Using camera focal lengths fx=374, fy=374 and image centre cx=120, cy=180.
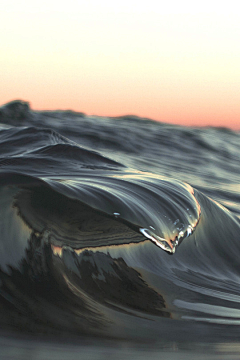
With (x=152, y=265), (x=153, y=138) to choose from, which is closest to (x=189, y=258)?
(x=152, y=265)

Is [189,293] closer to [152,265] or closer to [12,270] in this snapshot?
[152,265]

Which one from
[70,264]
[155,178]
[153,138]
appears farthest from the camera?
[153,138]

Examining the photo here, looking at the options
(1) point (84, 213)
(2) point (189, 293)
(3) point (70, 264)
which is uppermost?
(1) point (84, 213)

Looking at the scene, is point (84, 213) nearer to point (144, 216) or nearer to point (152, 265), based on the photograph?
point (144, 216)

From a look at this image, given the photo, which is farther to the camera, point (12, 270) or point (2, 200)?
point (2, 200)

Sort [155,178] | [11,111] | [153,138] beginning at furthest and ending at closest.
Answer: [11,111] → [153,138] → [155,178]

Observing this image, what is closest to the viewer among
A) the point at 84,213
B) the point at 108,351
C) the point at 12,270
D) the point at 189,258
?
the point at 108,351

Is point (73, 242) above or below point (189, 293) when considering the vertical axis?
above

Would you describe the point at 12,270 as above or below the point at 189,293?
above

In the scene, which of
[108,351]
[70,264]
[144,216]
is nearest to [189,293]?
[144,216]
